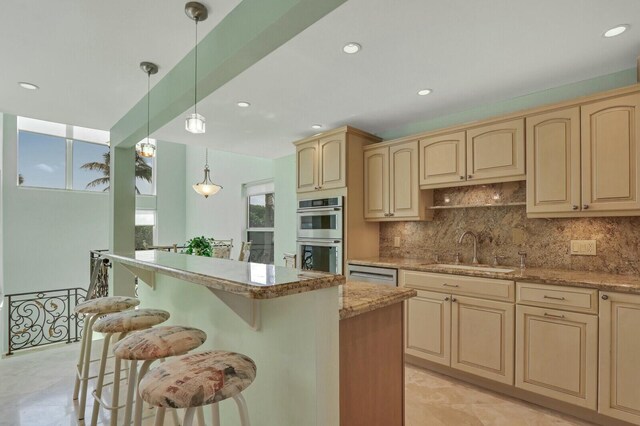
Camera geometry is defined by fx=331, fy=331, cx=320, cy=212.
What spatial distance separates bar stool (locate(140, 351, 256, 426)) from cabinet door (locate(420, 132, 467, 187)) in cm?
256

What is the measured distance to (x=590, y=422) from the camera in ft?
7.04

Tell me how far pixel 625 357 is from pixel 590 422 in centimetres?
52

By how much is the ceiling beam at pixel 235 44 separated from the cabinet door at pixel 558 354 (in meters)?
2.35

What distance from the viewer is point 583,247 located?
2596mm

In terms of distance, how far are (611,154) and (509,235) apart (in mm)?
984

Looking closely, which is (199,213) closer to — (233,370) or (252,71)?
(252,71)

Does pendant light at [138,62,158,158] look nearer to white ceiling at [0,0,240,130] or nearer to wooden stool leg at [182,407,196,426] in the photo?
white ceiling at [0,0,240,130]

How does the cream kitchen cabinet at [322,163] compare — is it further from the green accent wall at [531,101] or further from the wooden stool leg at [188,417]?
the wooden stool leg at [188,417]

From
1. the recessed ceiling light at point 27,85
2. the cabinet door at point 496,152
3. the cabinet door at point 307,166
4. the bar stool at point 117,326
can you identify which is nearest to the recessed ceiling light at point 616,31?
the cabinet door at point 496,152

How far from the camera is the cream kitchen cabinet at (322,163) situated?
360 cm

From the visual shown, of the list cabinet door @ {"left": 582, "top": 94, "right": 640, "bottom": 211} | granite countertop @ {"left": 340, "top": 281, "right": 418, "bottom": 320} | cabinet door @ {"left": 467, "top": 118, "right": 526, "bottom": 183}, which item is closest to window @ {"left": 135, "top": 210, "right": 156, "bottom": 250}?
cabinet door @ {"left": 467, "top": 118, "right": 526, "bottom": 183}

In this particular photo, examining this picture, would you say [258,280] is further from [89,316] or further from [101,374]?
[89,316]

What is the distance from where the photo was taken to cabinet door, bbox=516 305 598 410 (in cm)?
211

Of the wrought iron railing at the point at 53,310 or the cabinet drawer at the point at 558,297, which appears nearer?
the cabinet drawer at the point at 558,297
